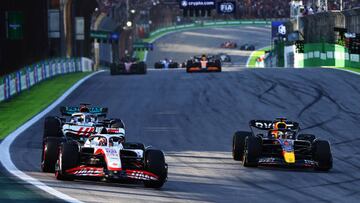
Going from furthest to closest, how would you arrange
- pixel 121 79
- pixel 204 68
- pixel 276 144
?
1. pixel 204 68
2. pixel 121 79
3. pixel 276 144

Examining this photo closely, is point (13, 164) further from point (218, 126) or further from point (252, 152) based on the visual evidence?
point (218, 126)

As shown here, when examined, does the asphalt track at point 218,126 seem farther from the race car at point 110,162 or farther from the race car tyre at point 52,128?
the race car tyre at point 52,128

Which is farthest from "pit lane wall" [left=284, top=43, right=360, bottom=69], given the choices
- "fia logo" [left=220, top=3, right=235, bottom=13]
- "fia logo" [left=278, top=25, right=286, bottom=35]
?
"fia logo" [left=278, top=25, right=286, bottom=35]

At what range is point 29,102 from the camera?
3612cm

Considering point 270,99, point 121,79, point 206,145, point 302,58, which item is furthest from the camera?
point 302,58

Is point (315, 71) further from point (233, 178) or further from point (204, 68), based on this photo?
point (233, 178)

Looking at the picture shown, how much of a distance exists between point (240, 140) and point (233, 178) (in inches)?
108

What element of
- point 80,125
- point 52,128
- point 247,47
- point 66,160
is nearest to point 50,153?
point 66,160

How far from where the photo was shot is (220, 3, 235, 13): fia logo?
6988 cm

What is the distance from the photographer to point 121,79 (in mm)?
45500

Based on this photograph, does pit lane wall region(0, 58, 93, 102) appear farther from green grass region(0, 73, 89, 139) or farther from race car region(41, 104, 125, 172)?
race car region(41, 104, 125, 172)

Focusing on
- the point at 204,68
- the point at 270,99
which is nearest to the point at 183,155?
the point at 270,99

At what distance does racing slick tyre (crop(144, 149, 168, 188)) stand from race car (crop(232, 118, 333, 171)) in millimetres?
3308

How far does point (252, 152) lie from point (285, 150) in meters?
0.64
